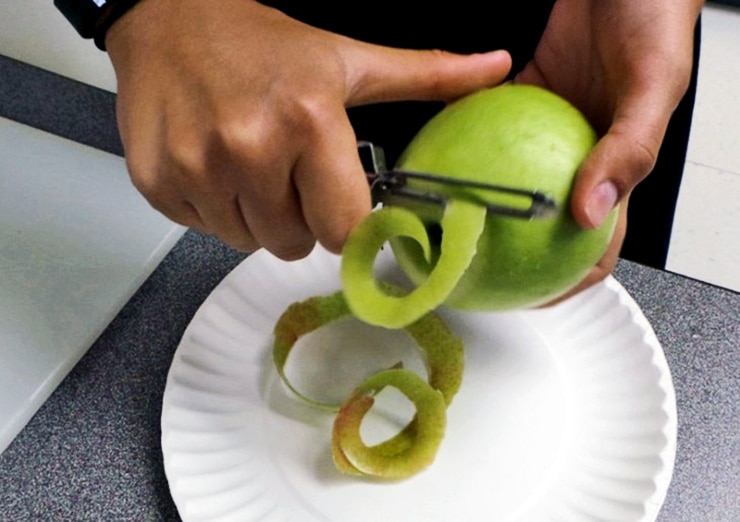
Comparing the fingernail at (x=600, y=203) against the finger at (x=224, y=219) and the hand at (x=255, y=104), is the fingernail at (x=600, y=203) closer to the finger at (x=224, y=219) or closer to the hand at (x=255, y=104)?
the hand at (x=255, y=104)

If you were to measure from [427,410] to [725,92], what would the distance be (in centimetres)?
137

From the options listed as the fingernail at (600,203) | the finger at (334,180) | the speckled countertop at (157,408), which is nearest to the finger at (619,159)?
the fingernail at (600,203)

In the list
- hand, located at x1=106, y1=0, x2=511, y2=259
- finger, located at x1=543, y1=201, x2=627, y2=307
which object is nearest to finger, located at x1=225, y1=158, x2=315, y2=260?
hand, located at x1=106, y1=0, x2=511, y2=259

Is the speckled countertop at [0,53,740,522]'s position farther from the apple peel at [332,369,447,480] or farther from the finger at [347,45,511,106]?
the finger at [347,45,511,106]

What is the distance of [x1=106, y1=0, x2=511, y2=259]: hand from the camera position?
1.56 feet

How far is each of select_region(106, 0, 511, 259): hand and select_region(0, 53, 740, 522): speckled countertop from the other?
0.81 ft

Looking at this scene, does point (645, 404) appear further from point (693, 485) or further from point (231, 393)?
point (231, 393)

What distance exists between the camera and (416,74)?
20.2 inches

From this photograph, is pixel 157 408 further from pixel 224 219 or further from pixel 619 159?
pixel 619 159

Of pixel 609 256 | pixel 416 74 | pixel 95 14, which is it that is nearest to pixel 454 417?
pixel 609 256

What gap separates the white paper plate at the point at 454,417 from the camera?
596 mm

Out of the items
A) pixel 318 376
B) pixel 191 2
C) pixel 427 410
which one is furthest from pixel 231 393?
pixel 191 2

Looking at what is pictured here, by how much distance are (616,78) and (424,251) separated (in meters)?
0.23

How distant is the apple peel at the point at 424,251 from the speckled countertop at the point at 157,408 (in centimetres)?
29
